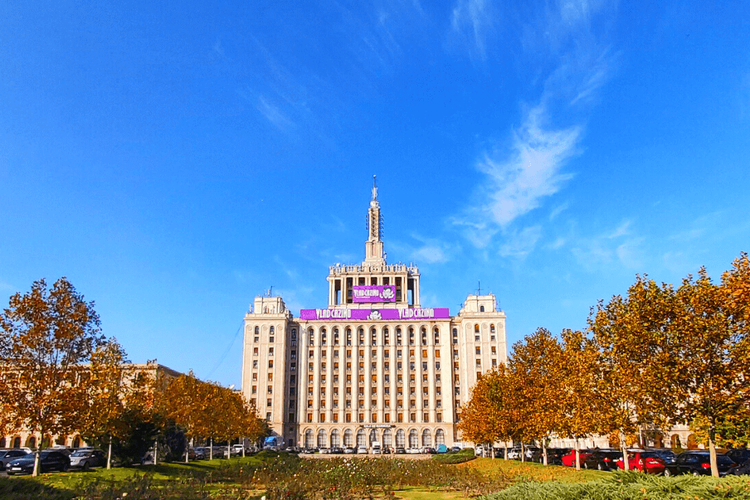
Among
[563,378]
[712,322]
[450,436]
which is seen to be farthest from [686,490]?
[450,436]

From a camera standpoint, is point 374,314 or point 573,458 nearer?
point 573,458

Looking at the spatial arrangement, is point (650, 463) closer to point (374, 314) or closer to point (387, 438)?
point (387, 438)

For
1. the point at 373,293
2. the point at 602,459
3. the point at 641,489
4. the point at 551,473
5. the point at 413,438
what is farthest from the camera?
the point at 373,293

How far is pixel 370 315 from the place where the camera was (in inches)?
4806

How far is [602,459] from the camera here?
42.7 metres

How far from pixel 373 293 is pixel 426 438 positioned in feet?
105

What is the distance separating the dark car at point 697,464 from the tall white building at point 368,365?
74.1 m

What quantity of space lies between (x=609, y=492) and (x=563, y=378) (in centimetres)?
2700

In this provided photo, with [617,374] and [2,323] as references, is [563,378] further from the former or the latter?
[2,323]

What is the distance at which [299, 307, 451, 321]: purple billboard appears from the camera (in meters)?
122

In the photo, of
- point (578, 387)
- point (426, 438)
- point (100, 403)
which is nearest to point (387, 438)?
point (426, 438)

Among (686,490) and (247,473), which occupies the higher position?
(686,490)

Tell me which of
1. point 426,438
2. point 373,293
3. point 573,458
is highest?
point 373,293

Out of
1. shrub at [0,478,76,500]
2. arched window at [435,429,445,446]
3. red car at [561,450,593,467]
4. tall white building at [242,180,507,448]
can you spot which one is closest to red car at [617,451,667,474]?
red car at [561,450,593,467]
